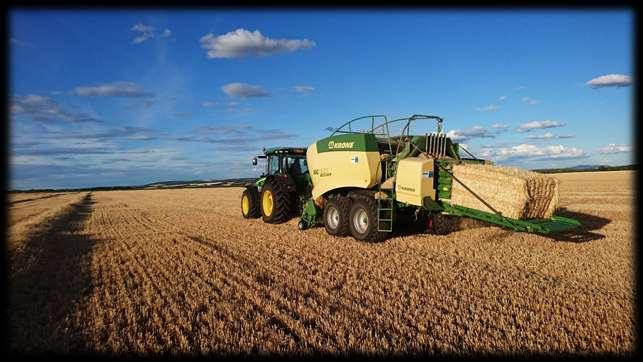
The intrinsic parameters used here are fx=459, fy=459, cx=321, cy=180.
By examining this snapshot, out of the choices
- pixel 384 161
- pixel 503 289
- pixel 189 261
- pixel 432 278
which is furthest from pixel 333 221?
pixel 503 289

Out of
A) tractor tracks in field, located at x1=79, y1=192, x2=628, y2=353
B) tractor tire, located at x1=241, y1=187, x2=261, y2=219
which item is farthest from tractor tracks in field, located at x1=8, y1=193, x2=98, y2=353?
tractor tire, located at x1=241, y1=187, x2=261, y2=219

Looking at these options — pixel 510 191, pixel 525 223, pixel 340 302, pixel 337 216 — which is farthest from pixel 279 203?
pixel 340 302

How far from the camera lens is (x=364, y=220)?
10.5 meters

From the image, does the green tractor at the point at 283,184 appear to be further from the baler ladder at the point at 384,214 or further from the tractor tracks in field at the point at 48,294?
the tractor tracks in field at the point at 48,294

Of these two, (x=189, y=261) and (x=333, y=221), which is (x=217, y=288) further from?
(x=333, y=221)

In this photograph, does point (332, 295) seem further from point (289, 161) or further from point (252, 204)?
point (252, 204)

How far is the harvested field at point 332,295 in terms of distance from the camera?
4484 millimetres

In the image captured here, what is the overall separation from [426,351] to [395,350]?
11.0 inches

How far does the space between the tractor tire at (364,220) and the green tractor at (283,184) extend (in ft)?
10.9

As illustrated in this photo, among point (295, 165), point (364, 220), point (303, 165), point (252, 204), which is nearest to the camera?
point (364, 220)

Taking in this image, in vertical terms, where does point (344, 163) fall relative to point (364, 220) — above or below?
above

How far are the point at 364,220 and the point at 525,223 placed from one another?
3.59 metres

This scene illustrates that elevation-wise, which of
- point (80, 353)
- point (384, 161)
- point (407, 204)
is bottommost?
point (80, 353)

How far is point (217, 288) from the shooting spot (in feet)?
21.4
